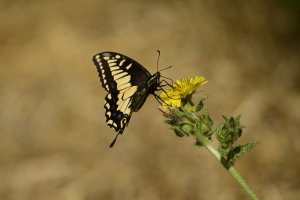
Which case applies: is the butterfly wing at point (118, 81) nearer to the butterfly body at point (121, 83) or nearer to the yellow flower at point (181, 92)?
the butterfly body at point (121, 83)

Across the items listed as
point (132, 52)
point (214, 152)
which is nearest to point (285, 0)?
point (132, 52)

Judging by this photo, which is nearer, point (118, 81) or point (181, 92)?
point (181, 92)

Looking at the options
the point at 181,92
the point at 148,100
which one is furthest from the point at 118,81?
the point at 148,100

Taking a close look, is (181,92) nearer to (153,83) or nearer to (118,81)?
(153,83)

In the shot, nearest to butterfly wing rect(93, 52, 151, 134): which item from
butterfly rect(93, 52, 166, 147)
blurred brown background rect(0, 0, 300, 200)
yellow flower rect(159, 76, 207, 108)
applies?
butterfly rect(93, 52, 166, 147)

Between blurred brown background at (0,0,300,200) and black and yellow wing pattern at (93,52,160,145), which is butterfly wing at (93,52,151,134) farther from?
blurred brown background at (0,0,300,200)

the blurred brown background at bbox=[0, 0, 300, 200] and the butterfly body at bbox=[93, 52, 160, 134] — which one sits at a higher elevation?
the blurred brown background at bbox=[0, 0, 300, 200]

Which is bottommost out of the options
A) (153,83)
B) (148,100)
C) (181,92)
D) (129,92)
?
(181,92)
